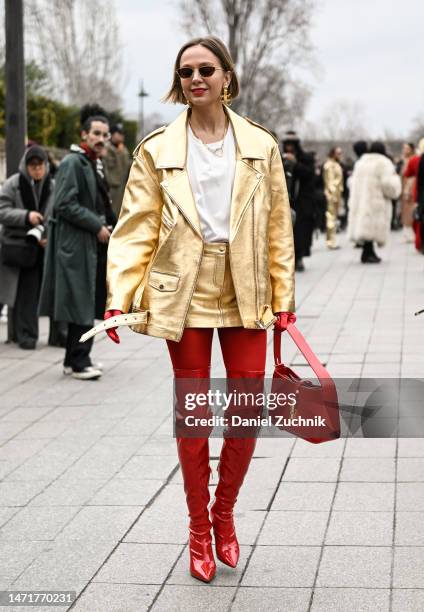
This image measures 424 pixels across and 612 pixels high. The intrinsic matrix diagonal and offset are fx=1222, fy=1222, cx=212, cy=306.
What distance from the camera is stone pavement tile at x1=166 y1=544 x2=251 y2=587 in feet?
14.3

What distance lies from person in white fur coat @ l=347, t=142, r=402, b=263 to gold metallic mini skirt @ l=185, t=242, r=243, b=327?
13456mm

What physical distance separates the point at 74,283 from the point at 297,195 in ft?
27.2

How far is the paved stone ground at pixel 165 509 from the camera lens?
426 centimetres

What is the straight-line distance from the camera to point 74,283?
→ 8.55 metres

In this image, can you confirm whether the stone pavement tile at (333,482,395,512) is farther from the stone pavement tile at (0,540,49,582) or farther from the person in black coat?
the person in black coat

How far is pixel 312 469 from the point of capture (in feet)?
19.4

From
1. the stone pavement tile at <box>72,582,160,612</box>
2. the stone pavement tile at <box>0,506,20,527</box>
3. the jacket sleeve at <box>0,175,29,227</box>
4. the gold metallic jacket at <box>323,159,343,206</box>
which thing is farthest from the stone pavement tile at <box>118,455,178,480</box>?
the gold metallic jacket at <box>323,159,343,206</box>

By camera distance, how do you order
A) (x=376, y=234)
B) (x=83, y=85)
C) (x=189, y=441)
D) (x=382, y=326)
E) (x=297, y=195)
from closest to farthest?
Answer: (x=189, y=441), (x=382, y=326), (x=297, y=195), (x=376, y=234), (x=83, y=85)

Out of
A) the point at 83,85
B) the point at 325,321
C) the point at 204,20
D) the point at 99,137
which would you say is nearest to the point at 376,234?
the point at 325,321

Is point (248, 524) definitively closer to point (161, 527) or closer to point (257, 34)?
point (161, 527)

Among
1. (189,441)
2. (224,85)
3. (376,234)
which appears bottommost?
(376,234)

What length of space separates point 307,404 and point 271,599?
67 cm

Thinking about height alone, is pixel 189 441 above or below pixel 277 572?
above

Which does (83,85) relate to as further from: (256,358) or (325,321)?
(256,358)
